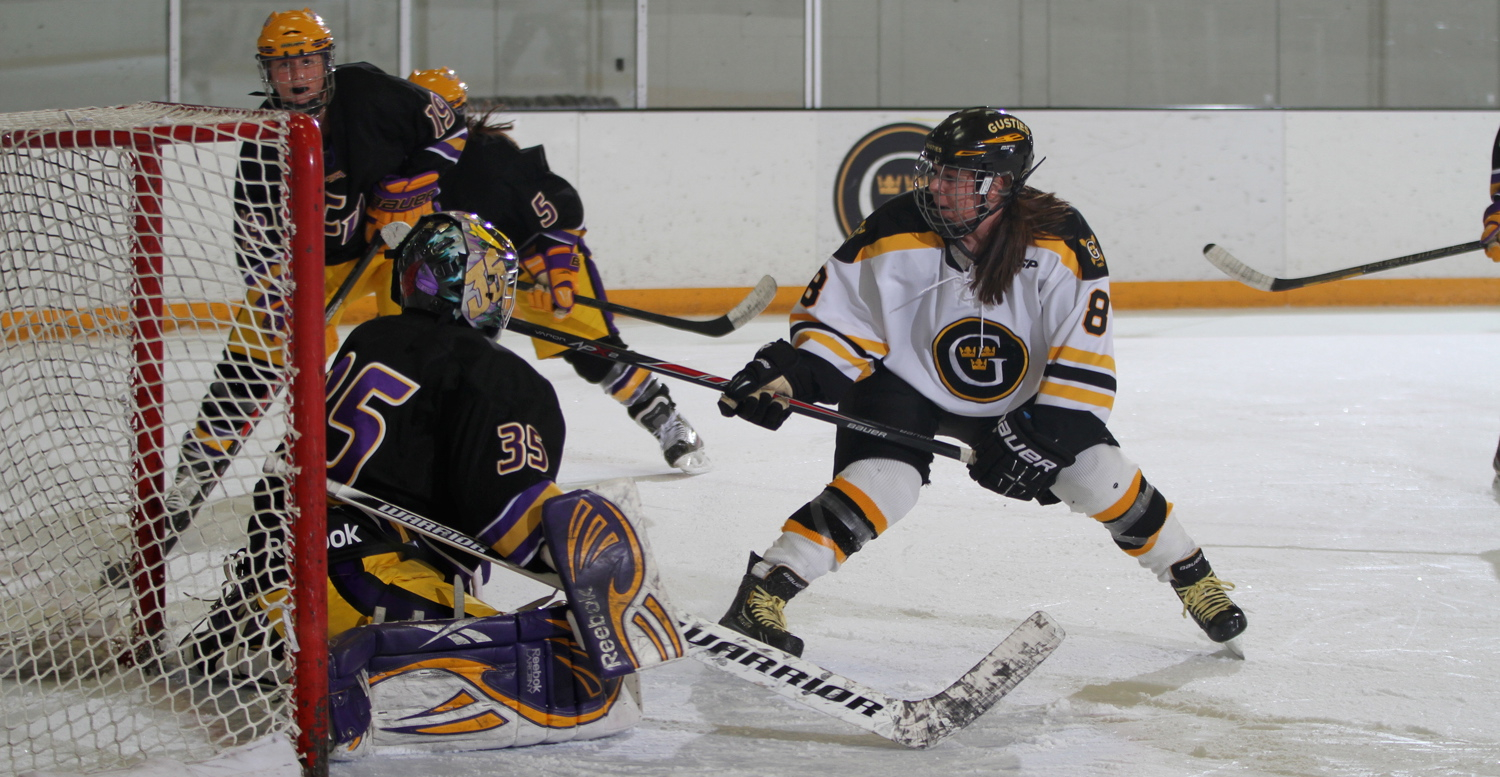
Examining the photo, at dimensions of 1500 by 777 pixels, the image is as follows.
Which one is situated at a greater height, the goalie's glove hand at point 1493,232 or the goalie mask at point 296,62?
the goalie mask at point 296,62

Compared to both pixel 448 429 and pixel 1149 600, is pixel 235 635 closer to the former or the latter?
pixel 448 429

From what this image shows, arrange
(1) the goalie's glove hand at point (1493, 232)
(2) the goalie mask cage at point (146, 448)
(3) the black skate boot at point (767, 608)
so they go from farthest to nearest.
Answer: (1) the goalie's glove hand at point (1493, 232), (3) the black skate boot at point (767, 608), (2) the goalie mask cage at point (146, 448)

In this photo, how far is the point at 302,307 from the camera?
55.6 inches

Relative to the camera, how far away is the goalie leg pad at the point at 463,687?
1.54 meters

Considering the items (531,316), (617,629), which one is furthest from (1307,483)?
(617,629)

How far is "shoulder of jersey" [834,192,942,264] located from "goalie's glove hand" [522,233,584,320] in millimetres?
1219

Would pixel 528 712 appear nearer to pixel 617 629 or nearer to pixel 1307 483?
pixel 617 629

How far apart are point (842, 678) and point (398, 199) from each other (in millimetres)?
1597

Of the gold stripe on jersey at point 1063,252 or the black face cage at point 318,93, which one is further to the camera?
the black face cage at point 318,93

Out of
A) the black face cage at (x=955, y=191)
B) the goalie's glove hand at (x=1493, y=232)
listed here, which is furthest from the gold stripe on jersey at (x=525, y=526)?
the goalie's glove hand at (x=1493, y=232)

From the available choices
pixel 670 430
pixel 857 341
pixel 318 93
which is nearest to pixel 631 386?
pixel 670 430

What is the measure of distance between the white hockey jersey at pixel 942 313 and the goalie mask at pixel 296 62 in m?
1.19

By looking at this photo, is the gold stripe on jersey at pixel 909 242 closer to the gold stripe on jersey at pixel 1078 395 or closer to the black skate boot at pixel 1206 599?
the gold stripe on jersey at pixel 1078 395

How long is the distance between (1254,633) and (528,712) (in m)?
1.24
